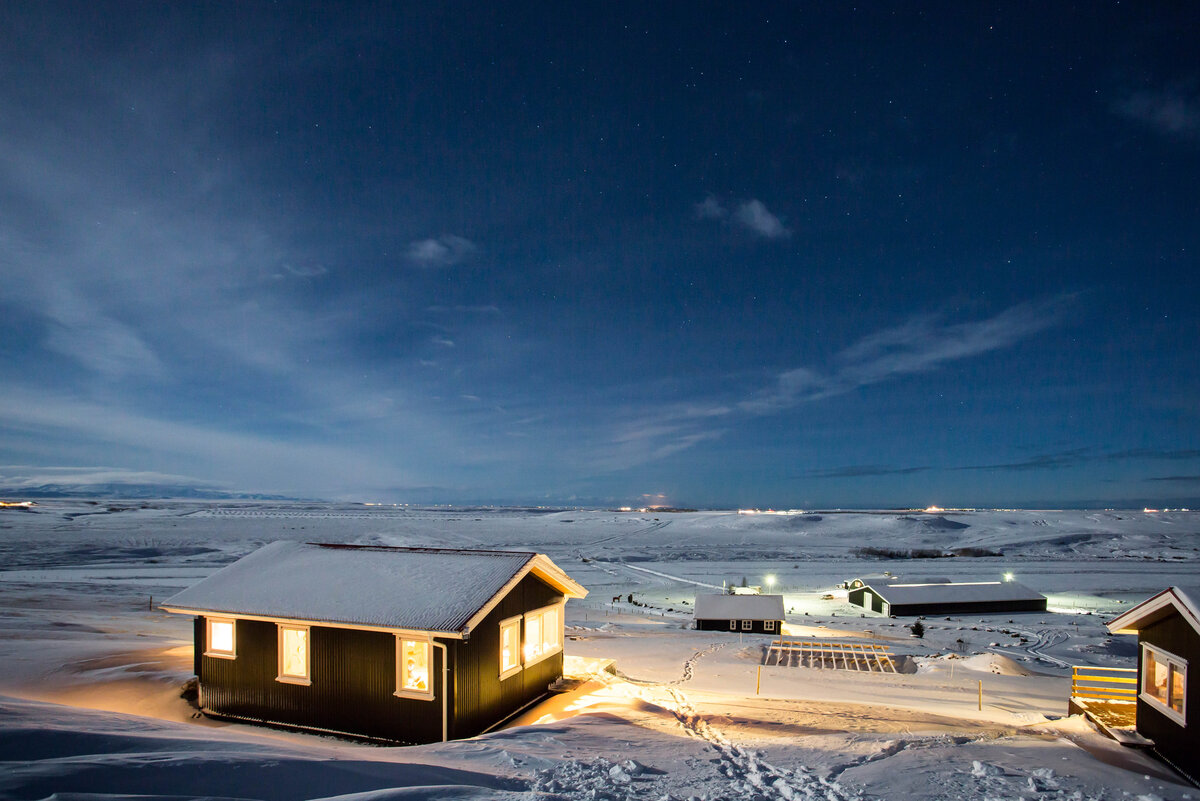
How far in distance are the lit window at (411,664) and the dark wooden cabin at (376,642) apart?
2 cm

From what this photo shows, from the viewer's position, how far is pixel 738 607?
140 ft

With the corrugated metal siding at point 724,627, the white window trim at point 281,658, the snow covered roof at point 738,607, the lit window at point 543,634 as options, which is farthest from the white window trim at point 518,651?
the snow covered roof at point 738,607

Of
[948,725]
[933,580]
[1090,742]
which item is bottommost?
[933,580]

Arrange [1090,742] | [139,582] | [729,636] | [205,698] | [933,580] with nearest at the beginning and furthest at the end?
[1090,742]
[205,698]
[729,636]
[139,582]
[933,580]

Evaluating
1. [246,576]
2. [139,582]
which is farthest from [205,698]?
[139,582]

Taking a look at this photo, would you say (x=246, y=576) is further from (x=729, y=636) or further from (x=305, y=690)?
(x=729, y=636)

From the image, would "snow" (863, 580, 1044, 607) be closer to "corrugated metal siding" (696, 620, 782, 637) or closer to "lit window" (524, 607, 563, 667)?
"corrugated metal siding" (696, 620, 782, 637)

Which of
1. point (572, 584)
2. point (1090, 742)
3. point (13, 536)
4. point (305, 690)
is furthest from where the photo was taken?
point (13, 536)

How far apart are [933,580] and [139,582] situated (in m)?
73.4

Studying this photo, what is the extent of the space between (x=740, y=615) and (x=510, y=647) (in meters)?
30.5

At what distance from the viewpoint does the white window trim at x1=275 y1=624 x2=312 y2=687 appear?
13.7 meters

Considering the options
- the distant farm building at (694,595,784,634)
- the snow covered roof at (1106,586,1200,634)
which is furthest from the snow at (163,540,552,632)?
the distant farm building at (694,595,784,634)

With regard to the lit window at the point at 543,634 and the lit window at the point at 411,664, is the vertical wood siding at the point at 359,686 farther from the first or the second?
the lit window at the point at 543,634

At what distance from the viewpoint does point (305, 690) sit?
1371 cm
